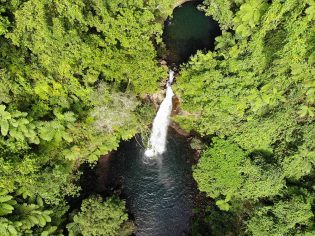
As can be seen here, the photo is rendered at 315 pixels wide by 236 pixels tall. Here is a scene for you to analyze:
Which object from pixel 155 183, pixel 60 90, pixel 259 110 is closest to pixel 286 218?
pixel 259 110

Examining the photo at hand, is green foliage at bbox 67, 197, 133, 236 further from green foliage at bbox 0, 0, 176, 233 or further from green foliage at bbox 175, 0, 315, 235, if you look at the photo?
green foliage at bbox 175, 0, 315, 235

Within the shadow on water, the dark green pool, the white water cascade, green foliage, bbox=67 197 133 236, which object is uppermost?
the dark green pool

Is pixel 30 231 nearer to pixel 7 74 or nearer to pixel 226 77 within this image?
pixel 7 74

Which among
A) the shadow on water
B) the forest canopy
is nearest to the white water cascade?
the shadow on water

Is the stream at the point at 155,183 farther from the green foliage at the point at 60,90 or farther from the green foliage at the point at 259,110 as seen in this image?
the green foliage at the point at 259,110

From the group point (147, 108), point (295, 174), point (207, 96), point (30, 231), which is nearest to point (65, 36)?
point (147, 108)

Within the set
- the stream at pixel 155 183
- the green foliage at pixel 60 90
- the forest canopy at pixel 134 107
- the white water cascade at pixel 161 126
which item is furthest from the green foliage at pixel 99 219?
the white water cascade at pixel 161 126
